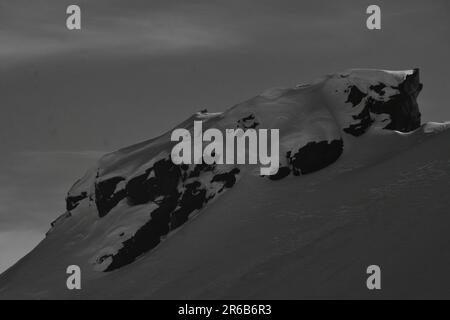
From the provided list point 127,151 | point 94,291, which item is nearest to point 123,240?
point 94,291

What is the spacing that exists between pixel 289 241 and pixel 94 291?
23.9 metres

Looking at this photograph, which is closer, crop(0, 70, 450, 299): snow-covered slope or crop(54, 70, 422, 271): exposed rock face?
crop(0, 70, 450, 299): snow-covered slope

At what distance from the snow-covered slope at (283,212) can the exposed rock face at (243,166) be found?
18 centimetres

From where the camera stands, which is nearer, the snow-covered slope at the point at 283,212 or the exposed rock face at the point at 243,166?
the snow-covered slope at the point at 283,212

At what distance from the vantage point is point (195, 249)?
15862cm

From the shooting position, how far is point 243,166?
172 m

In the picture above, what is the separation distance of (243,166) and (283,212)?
13.1m

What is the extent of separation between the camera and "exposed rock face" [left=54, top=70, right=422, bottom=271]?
172 m

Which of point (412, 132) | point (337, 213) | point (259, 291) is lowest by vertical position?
point (259, 291)

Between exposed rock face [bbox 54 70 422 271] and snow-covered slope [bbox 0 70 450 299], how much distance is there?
0.18 metres

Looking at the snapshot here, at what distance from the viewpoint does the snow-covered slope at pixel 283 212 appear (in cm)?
14088

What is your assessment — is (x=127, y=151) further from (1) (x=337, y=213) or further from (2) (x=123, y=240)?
(1) (x=337, y=213)

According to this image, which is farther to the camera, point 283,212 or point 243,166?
point 243,166

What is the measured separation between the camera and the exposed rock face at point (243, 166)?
6762 inches
